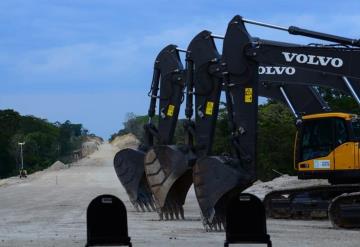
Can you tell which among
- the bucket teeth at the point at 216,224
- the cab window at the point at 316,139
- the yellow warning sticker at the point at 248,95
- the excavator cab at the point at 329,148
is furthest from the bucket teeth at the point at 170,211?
the yellow warning sticker at the point at 248,95

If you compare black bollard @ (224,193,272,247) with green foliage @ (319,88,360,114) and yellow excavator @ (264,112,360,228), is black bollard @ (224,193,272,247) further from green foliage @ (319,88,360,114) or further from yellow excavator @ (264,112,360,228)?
green foliage @ (319,88,360,114)

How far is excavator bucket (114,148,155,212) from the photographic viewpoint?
78.2 ft

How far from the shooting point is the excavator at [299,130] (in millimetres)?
16453

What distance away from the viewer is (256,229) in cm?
912

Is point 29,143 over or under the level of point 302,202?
over

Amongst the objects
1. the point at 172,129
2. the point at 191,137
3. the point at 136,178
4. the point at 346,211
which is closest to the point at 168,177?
the point at 191,137

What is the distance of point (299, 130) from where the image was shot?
1953 cm

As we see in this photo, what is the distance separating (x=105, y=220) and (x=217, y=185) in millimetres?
7426

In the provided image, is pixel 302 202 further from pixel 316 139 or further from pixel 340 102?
pixel 340 102

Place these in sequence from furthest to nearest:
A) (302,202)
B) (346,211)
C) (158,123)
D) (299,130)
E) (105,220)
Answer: (158,123), (302,202), (299,130), (346,211), (105,220)

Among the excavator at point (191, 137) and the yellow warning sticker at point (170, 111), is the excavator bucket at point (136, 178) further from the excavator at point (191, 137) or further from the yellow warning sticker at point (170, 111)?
the excavator at point (191, 137)

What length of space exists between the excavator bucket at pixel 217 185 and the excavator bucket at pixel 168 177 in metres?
2.79

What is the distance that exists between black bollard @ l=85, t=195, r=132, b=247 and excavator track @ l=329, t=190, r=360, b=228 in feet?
30.7

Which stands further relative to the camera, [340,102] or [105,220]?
[340,102]
